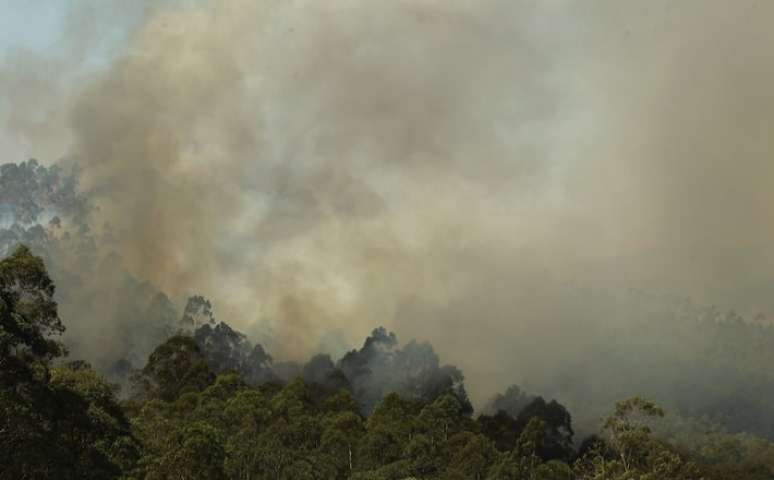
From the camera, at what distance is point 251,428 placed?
287ft

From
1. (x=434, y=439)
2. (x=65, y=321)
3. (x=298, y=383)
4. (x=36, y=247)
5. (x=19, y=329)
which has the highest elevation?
(x=36, y=247)

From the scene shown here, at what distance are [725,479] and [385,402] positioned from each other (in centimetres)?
5256

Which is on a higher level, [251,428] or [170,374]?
[170,374]

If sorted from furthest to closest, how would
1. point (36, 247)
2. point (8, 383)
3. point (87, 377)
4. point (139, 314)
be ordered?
point (139, 314) → point (36, 247) → point (87, 377) → point (8, 383)

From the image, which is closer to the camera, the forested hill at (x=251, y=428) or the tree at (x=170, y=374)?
the forested hill at (x=251, y=428)

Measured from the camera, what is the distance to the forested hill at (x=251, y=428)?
3528 cm

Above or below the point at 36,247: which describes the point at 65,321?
below

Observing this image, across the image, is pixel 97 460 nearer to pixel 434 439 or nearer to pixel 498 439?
pixel 434 439

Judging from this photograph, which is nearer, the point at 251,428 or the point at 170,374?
the point at 251,428

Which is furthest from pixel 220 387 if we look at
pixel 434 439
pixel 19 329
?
pixel 19 329

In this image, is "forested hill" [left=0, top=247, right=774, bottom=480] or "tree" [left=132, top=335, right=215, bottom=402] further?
"tree" [left=132, top=335, right=215, bottom=402]

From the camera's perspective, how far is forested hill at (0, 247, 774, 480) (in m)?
35.3

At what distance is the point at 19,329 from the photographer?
33625 mm

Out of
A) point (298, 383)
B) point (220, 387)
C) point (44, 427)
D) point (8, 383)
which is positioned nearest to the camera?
point (8, 383)
